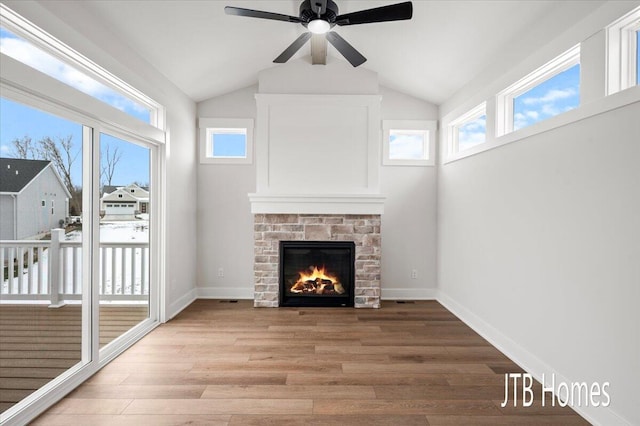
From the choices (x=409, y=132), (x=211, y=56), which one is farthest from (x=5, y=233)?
(x=409, y=132)

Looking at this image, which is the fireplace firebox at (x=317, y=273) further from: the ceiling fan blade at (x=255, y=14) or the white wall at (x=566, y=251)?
the ceiling fan blade at (x=255, y=14)

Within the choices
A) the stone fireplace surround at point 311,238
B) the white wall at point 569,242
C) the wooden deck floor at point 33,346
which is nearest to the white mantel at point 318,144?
the stone fireplace surround at point 311,238

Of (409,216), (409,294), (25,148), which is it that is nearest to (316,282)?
(409,294)

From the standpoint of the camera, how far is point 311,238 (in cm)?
462

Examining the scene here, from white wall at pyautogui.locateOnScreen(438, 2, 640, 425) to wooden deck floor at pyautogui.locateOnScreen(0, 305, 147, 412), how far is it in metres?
3.50

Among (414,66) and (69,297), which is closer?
(69,297)

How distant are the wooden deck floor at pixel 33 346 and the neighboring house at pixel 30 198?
469 millimetres

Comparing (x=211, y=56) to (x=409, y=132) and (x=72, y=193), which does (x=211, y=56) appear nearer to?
(x=72, y=193)

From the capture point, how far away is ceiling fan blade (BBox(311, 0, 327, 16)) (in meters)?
2.47

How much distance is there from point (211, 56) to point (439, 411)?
155 inches

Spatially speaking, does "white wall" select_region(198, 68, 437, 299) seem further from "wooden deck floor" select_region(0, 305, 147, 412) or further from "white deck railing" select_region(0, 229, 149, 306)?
"wooden deck floor" select_region(0, 305, 147, 412)

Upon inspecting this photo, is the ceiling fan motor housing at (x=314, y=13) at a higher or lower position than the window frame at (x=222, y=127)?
higher

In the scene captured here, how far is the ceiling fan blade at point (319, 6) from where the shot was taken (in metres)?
2.47

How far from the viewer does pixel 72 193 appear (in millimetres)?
2598
